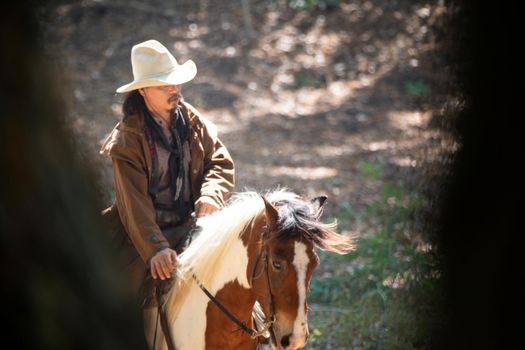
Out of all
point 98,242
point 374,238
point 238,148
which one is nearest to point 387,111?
point 238,148

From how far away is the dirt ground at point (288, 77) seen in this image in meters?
11.4

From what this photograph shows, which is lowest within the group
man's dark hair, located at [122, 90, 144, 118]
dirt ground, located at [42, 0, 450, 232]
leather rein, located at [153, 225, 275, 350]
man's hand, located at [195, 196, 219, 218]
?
dirt ground, located at [42, 0, 450, 232]

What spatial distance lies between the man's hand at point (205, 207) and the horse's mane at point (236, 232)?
0.09 m

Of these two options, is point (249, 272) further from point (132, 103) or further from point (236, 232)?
point (132, 103)

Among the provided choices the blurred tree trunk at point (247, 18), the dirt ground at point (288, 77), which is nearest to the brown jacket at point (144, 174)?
the dirt ground at point (288, 77)

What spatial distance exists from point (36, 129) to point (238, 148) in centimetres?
934

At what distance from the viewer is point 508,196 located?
2.33m

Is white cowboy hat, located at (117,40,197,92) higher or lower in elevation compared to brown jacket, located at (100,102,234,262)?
higher

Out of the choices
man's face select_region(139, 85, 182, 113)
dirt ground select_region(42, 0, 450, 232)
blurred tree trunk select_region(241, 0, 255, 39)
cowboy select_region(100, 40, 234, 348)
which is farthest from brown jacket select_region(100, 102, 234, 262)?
blurred tree trunk select_region(241, 0, 255, 39)

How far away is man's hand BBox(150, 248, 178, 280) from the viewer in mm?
4000

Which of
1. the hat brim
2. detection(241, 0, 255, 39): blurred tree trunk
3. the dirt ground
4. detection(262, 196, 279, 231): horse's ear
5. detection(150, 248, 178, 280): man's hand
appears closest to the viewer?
detection(262, 196, 279, 231): horse's ear

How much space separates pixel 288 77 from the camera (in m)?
14.2

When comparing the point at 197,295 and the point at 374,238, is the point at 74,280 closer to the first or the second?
the point at 197,295

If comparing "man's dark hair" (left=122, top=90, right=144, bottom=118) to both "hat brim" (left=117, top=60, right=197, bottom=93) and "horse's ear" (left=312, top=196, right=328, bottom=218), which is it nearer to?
"hat brim" (left=117, top=60, right=197, bottom=93)
